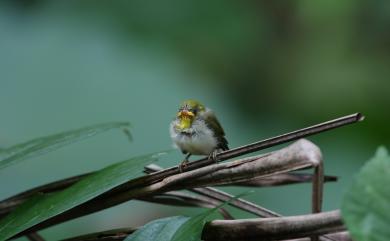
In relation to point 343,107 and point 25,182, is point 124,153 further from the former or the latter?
point 343,107

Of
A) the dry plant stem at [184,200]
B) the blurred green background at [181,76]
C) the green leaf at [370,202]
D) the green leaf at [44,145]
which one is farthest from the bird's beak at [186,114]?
the green leaf at [370,202]

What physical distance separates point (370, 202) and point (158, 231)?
1.15 ft

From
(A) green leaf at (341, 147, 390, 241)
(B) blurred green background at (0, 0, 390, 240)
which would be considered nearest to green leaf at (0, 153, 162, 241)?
(A) green leaf at (341, 147, 390, 241)

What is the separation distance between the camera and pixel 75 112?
271cm

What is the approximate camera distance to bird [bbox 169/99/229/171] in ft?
5.90

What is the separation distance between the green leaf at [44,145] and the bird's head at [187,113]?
28.5 inches

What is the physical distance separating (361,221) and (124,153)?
6.55 ft

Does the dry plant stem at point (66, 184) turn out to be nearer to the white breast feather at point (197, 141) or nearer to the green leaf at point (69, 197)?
the green leaf at point (69, 197)

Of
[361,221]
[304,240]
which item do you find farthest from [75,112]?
[361,221]

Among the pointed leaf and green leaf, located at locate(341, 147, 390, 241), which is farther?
the pointed leaf

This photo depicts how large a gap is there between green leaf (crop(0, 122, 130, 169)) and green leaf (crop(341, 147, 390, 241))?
0.59 metres

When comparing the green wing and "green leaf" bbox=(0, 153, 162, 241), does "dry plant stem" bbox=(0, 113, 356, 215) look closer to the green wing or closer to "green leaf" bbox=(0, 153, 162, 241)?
"green leaf" bbox=(0, 153, 162, 241)

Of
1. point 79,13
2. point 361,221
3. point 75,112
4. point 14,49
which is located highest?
point 79,13

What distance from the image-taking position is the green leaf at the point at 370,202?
1.72 ft
